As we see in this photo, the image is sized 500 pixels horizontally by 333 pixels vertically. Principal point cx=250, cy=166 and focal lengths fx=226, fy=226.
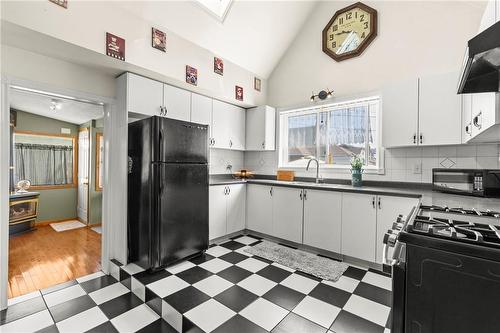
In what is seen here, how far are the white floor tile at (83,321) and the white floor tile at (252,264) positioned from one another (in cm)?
131

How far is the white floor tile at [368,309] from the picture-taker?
1.69m

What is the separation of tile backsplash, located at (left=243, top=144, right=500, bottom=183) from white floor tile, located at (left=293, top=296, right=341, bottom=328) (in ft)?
6.00

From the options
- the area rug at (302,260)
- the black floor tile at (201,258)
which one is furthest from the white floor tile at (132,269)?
the area rug at (302,260)

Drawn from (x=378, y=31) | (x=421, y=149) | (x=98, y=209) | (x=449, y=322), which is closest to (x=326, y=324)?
(x=449, y=322)

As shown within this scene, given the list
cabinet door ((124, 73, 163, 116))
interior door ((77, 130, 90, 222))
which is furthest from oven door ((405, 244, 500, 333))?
interior door ((77, 130, 90, 222))

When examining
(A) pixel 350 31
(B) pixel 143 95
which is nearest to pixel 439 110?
(A) pixel 350 31

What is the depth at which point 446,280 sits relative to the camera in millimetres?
759

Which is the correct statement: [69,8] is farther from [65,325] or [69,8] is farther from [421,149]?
[421,149]

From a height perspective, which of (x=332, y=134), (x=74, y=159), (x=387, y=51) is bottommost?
(x=74, y=159)

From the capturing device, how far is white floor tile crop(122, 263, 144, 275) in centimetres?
227

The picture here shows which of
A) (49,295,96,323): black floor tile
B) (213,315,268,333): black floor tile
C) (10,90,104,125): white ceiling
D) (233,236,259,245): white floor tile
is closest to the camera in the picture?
(213,315,268,333): black floor tile

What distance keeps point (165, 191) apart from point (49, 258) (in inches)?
79.6

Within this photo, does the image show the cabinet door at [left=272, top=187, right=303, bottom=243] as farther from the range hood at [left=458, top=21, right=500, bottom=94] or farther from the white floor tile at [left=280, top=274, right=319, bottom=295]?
the range hood at [left=458, top=21, right=500, bottom=94]

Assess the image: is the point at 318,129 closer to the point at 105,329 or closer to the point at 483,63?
the point at 483,63
